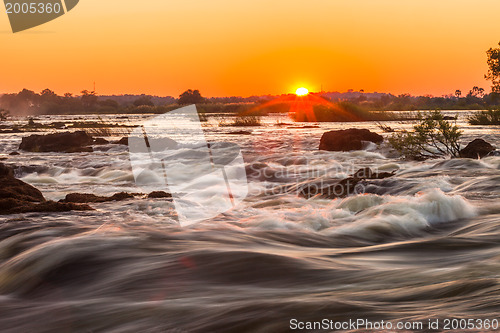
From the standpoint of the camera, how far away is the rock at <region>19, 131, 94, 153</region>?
30.0 m

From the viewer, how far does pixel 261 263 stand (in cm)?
683

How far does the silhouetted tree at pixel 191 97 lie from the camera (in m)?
145

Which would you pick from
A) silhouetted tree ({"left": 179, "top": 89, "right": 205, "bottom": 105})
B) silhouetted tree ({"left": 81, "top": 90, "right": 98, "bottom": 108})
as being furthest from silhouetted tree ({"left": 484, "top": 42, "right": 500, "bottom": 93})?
silhouetted tree ({"left": 81, "top": 90, "right": 98, "bottom": 108})

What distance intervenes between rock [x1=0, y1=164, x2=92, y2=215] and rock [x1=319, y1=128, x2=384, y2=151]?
1630 cm

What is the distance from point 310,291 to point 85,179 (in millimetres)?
14977

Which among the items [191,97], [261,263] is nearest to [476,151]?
[261,263]

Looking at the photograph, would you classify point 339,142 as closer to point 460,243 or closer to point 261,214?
point 261,214

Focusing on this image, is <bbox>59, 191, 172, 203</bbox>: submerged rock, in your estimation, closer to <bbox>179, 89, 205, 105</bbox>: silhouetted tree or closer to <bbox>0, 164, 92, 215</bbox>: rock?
<bbox>0, 164, 92, 215</bbox>: rock

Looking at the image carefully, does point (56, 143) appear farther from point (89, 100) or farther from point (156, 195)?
point (89, 100)

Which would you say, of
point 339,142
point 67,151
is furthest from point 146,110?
point 339,142

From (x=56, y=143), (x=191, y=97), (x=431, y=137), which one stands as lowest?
(x=431, y=137)

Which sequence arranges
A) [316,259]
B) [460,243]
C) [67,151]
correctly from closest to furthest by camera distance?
[316,259] < [460,243] < [67,151]

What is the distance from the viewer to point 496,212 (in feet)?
31.4

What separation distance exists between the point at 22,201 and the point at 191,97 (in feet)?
451
